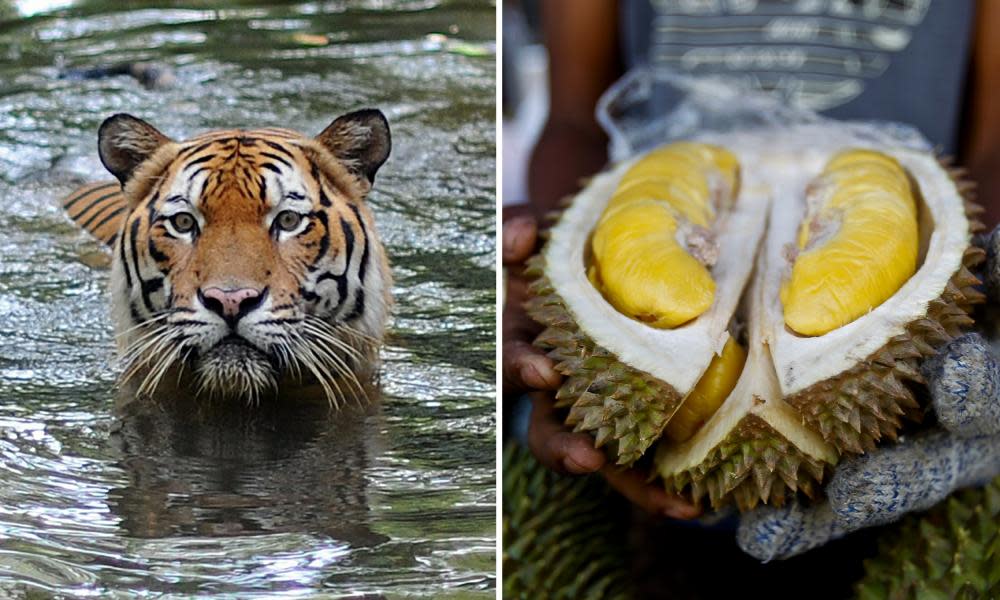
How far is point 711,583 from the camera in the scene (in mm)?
1193

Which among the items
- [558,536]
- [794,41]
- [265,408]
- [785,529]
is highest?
[794,41]

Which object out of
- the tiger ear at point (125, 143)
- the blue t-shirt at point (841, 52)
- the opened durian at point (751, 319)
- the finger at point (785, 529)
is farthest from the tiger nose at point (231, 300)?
the blue t-shirt at point (841, 52)

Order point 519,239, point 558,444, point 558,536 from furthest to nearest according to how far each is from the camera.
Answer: point 558,536
point 519,239
point 558,444

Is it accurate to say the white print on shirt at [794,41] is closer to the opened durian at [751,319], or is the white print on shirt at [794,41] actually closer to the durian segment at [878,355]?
the opened durian at [751,319]

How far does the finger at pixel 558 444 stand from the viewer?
33.0 inches

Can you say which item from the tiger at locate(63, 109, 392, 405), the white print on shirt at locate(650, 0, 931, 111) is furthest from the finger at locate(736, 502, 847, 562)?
the white print on shirt at locate(650, 0, 931, 111)

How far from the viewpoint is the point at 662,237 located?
90cm

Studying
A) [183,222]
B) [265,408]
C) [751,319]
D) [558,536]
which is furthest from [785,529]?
[183,222]

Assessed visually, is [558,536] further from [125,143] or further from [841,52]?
[841,52]

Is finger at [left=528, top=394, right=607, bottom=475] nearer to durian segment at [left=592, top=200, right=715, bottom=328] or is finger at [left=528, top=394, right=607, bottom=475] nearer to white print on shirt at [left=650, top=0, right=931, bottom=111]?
durian segment at [left=592, top=200, right=715, bottom=328]

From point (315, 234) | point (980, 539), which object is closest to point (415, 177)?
point (315, 234)

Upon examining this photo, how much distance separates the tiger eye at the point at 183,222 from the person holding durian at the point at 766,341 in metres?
0.29

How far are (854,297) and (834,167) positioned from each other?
0.84 ft

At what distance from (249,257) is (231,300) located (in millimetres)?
38
